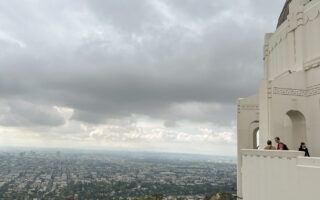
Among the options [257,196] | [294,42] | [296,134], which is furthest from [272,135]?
[294,42]

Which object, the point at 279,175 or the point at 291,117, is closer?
the point at 279,175

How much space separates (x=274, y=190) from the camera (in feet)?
24.2

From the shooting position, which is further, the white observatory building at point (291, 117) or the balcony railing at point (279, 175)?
the white observatory building at point (291, 117)

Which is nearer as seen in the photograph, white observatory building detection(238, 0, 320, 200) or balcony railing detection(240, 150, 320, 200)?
balcony railing detection(240, 150, 320, 200)

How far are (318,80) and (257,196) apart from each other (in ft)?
13.0

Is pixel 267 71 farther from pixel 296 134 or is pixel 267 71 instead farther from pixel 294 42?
pixel 296 134

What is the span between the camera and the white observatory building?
702 cm

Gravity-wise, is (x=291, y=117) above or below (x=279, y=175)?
above

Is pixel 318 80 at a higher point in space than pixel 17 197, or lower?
higher

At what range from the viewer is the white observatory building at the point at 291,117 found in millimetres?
7016

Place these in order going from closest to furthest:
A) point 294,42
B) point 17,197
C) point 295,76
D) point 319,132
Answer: point 319,132
point 295,76
point 294,42
point 17,197

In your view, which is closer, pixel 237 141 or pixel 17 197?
pixel 237 141

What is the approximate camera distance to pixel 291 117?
952cm

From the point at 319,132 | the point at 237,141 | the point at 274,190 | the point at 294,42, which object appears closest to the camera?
the point at 274,190
